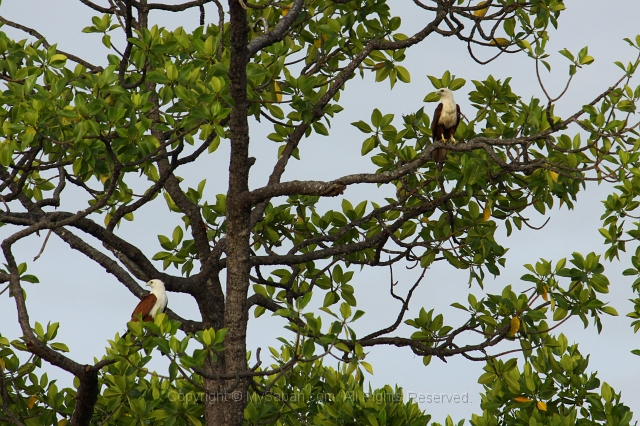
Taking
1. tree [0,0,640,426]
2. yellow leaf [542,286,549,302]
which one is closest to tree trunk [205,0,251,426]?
tree [0,0,640,426]

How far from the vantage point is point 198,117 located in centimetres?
793

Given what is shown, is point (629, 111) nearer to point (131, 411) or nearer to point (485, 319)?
point (485, 319)

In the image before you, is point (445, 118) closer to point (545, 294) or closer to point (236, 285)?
point (545, 294)

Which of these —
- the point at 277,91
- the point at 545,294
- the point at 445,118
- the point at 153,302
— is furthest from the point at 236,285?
the point at 445,118

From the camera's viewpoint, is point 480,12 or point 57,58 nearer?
point 57,58

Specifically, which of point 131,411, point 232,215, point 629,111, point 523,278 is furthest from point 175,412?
point 629,111

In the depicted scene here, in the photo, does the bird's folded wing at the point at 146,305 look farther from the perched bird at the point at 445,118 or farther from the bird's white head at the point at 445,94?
the bird's white head at the point at 445,94

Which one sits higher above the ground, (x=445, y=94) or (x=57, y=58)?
(x=445, y=94)

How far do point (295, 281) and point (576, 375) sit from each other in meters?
4.25

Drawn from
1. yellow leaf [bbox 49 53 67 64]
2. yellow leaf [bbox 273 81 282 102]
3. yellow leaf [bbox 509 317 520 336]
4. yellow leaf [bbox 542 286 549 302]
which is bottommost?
yellow leaf [bbox 509 317 520 336]

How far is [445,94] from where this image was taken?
11.5 m

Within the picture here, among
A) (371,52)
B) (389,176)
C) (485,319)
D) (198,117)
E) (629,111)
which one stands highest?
(371,52)

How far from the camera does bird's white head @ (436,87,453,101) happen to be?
11.0 meters

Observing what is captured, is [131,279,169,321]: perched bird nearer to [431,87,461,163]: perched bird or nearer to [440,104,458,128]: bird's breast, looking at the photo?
[431,87,461,163]: perched bird
